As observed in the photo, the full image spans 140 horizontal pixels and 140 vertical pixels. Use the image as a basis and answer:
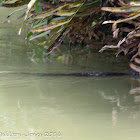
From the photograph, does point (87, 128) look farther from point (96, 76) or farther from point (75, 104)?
point (96, 76)

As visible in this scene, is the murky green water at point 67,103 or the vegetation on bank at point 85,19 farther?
the vegetation on bank at point 85,19

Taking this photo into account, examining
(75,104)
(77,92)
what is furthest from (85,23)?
(75,104)

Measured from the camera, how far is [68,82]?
10.7 feet

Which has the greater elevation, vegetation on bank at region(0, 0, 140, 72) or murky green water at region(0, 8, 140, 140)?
vegetation on bank at region(0, 0, 140, 72)

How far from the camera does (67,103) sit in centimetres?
260

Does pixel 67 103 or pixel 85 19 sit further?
pixel 85 19

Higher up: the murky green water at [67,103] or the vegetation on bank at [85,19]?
the vegetation on bank at [85,19]

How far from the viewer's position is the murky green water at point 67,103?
205 cm

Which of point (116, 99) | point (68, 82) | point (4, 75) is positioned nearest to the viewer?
point (116, 99)

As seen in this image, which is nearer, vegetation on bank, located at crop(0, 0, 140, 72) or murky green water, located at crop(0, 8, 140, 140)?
murky green water, located at crop(0, 8, 140, 140)

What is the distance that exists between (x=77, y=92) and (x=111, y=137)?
38.5 inches

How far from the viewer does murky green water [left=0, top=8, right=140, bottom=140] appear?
2.05 meters

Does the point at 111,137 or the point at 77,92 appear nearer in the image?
the point at 111,137

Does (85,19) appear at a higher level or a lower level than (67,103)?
higher
